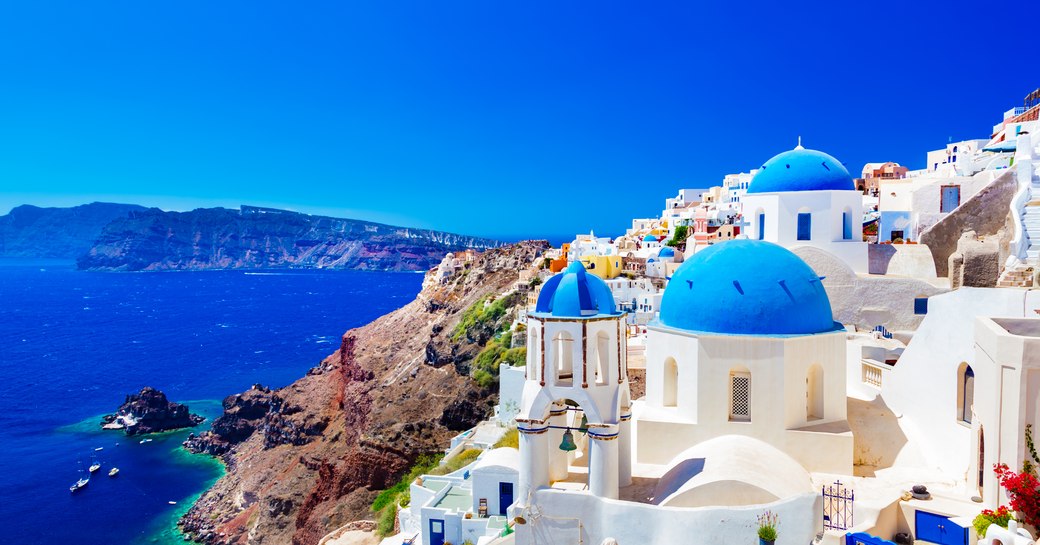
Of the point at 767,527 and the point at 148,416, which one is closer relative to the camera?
the point at 767,527

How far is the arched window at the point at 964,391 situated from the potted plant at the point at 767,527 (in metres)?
4.58

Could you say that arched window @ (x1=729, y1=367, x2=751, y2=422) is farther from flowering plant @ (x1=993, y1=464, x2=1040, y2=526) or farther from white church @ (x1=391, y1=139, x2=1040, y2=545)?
flowering plant @ (x1=993, y1=464, x2=1040, y2=526)

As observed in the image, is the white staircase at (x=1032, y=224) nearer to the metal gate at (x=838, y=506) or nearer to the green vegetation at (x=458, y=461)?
the metal gate at (x=838, y=506)

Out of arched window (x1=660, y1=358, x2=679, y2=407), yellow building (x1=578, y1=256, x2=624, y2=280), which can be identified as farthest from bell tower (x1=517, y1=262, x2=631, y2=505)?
yellow building (x1=578, y1=256, x2=624, y2=280)

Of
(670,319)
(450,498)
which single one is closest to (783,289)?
(670,319)

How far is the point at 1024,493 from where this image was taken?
350 inches

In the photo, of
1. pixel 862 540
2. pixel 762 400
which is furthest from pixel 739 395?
pixel 862 540

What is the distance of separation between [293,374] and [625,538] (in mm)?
67099

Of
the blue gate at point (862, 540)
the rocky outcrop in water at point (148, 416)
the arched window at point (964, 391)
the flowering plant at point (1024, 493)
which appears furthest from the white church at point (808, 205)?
the rocky outcrop in water at point (148, 416)

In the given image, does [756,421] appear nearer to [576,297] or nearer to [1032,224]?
[576,297]

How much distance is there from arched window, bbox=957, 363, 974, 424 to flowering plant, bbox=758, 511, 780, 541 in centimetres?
458

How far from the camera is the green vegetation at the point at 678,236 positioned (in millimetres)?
54469

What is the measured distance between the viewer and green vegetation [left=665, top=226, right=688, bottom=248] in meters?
54.5

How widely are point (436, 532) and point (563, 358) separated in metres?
6.86
